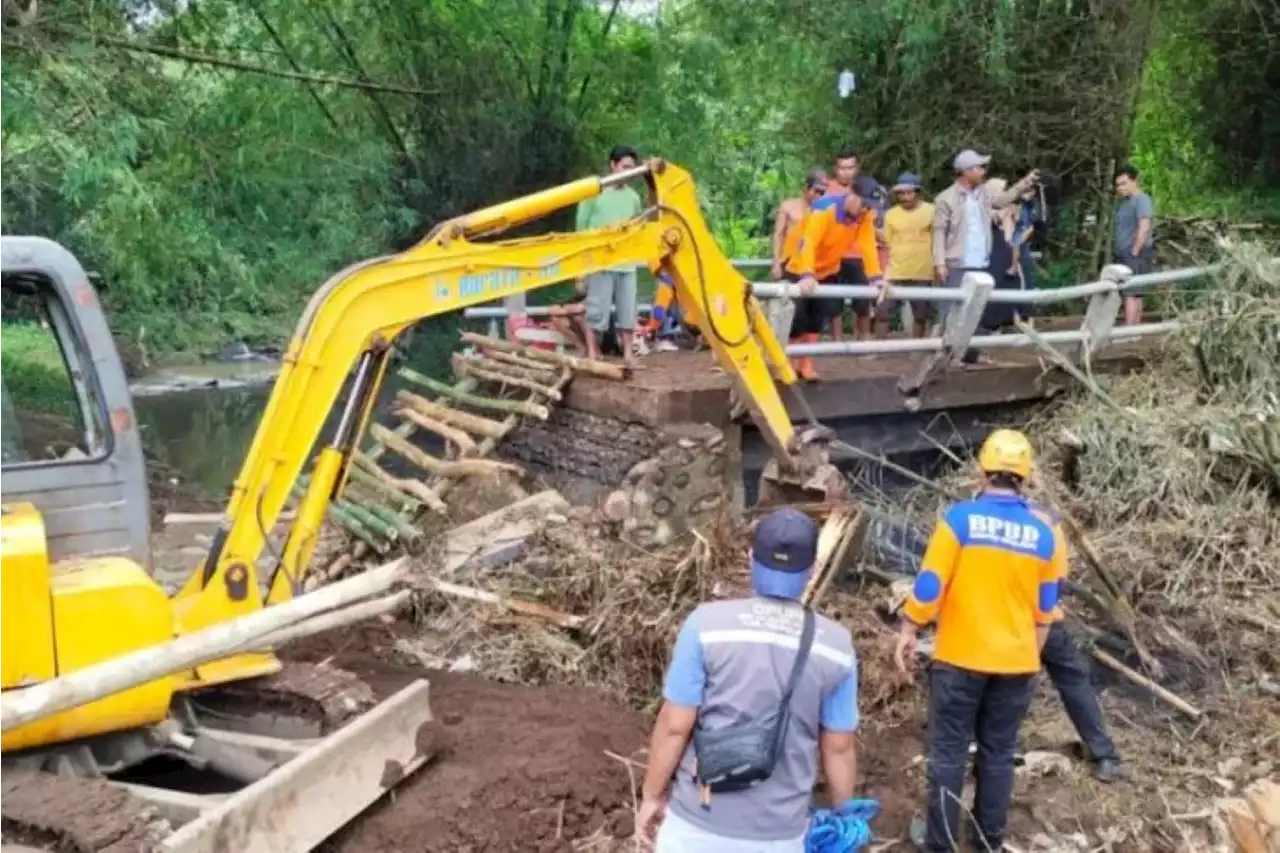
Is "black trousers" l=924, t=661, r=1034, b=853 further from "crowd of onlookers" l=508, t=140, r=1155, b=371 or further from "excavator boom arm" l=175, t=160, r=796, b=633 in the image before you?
"crowd of onlookers" l=508, t=140, r=1155, b=371

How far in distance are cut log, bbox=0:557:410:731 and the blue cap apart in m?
1.35

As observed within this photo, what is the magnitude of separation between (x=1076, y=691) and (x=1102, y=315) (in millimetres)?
5683

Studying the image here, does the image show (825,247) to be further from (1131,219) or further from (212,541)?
(212,541)

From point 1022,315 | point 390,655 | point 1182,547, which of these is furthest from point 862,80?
point 390,655

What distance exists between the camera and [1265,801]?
647cm

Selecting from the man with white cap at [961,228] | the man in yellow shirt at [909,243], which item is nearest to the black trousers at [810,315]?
the man in yellow shirt at [909,243]

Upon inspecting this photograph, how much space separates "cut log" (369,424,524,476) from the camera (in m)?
9.79

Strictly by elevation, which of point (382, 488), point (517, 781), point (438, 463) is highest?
point (438, 463)

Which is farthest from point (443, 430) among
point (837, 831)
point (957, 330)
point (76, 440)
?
point (837, 831)

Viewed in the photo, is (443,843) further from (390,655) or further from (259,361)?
(259,361)

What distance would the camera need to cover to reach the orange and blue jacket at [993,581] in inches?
226

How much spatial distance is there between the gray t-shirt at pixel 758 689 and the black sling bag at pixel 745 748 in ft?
0.07

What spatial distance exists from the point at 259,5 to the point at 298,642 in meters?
7.46

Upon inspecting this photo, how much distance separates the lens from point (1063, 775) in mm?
6836
